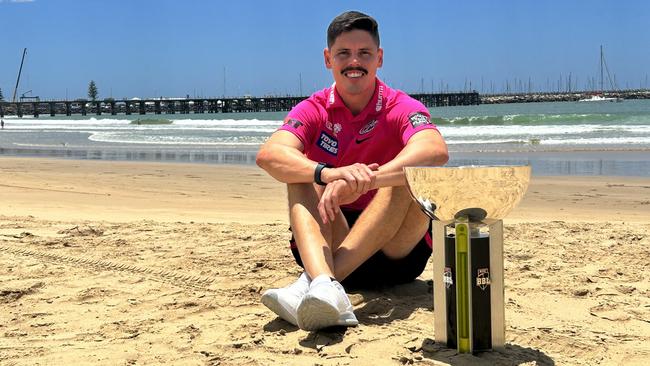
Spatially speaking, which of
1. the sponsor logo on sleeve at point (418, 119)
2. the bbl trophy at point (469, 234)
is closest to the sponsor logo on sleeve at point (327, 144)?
the sponsor logo on sleeve at point (418, 119)

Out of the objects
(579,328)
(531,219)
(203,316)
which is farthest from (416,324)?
(531,219)

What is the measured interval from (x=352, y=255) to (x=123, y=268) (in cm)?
167

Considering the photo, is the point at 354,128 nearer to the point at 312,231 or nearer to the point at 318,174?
the point at 318,174

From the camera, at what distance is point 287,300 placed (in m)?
2.71

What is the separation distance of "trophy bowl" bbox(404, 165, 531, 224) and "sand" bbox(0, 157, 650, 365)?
0.49 meters

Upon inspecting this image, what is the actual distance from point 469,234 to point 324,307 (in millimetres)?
638

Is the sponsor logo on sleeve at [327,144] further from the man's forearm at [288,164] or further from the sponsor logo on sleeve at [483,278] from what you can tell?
the sponsor logo on sleeve at [483,278]

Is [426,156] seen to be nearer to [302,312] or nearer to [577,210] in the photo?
[302,312]

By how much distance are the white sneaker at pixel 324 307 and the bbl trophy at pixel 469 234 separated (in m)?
0.44

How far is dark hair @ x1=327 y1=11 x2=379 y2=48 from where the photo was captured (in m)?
2.87

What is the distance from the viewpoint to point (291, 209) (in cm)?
289

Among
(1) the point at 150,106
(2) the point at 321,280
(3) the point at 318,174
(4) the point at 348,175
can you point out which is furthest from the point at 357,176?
(1) the point at 150,106

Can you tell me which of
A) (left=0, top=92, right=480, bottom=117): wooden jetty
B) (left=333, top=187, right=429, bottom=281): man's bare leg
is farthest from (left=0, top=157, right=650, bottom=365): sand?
(left=0, top=92, right=480, bottom=117): wooden jetty

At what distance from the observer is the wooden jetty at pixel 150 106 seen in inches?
2859
